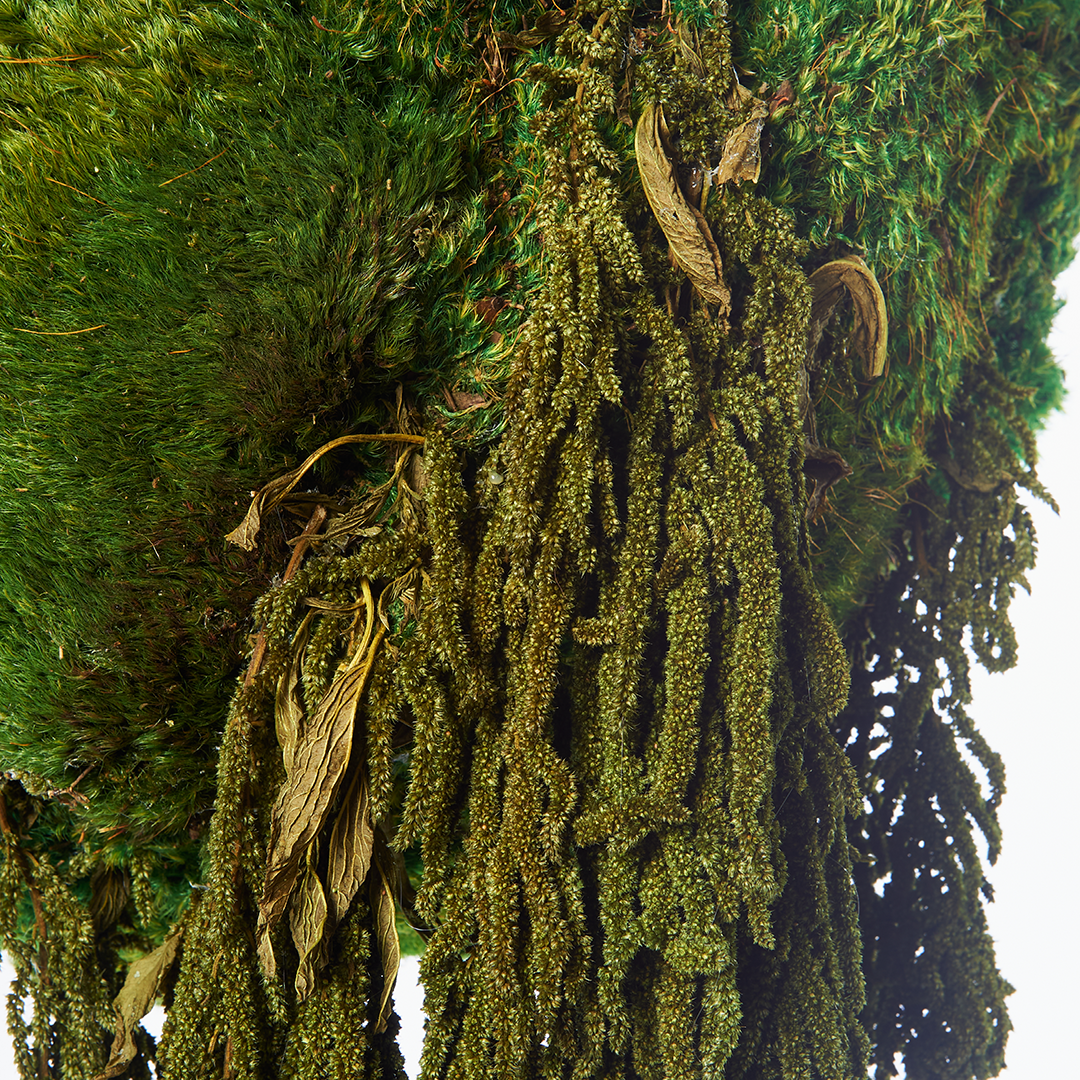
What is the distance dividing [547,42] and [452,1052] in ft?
6.73

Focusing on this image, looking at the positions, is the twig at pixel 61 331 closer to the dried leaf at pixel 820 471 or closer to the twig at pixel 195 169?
the twig at pixel 195 169

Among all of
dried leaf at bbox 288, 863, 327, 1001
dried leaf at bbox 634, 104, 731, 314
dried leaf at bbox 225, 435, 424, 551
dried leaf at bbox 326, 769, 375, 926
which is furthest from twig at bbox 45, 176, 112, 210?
dried leaf at bbox 288, 863, 327, 1001

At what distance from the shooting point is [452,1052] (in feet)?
4.50

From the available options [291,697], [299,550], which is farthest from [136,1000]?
[299,550]

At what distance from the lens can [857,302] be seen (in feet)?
5.62

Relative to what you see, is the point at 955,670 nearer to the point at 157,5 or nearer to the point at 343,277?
the point at 343,277

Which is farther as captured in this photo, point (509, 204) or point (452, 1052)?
point (509, 204)

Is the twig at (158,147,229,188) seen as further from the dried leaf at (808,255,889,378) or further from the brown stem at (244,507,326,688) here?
the dried leaf at (808,255,889,378)

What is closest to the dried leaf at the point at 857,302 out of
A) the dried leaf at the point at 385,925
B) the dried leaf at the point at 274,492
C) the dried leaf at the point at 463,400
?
the dried leaf at the point at 463,400

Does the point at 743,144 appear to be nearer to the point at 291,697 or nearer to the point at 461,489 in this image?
the point at 461,489

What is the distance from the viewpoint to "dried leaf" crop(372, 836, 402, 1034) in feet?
4.68

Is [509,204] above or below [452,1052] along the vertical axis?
above

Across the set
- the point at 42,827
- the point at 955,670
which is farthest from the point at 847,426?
the point at 42,827

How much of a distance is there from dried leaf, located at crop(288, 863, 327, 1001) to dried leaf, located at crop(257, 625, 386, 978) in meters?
0.03
